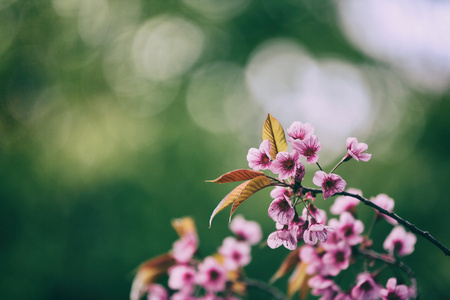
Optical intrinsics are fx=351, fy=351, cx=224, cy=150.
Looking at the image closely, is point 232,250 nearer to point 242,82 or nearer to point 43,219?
point 43,219

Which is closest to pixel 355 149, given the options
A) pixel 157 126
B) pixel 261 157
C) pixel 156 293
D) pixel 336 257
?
pixel 261 157

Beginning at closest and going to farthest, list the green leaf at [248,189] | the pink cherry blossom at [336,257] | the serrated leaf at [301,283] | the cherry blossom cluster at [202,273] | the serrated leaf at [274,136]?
the green leaf at [248,189] → the serrated leaf at [274,136] → the pink cherry blossom at [336,257] → the serrated leaf at [301,283] → the cherry blossom cluster at [202,273]

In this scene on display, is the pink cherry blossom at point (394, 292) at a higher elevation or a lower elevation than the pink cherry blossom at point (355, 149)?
lower

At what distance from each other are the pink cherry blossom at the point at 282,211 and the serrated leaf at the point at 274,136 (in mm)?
121

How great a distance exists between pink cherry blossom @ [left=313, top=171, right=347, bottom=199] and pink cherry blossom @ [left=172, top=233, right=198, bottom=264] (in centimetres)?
62

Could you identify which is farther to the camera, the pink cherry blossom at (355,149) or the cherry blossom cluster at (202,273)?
the cherry blossom cluster at (202,273)

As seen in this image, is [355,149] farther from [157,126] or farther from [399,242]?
[157,126]

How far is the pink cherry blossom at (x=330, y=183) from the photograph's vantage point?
679mm

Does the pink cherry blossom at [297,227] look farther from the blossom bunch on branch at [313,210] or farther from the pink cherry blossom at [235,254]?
the pink cherry blossom at [235,254]

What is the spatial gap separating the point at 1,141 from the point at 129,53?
116 inches

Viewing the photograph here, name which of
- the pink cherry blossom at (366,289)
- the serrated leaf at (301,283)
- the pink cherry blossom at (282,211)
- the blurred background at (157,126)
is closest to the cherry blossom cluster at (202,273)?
the serrated leaf at (301,283)

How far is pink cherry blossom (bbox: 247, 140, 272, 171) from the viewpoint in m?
0.75

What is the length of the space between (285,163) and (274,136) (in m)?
0.08

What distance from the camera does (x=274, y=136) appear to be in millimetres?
771
